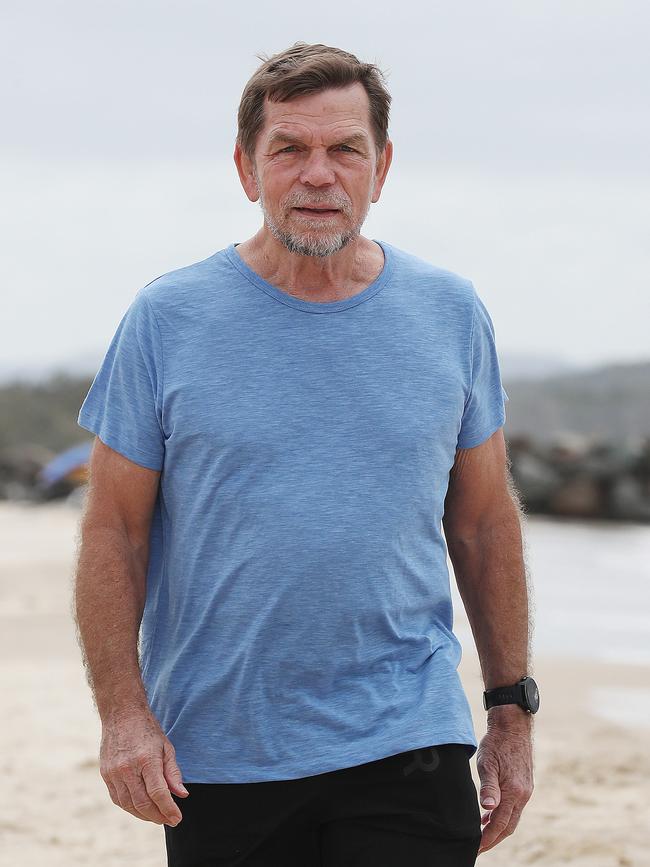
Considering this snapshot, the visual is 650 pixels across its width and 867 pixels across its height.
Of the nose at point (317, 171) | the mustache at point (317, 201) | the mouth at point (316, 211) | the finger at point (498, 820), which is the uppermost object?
the nose at point (317, 171)

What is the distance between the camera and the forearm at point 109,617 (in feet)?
8.34

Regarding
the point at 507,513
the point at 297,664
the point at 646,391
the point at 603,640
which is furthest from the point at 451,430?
the point at 646,391

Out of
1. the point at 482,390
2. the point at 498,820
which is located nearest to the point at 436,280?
the point at 482,390

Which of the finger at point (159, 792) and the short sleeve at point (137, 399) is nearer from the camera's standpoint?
the finger at point (159, 792)

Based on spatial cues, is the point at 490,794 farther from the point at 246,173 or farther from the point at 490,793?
the point at 246,173

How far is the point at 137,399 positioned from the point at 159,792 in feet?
2.30

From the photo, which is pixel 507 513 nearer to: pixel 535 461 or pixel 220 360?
pixel 220 360

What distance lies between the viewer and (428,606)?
2646 millimetres

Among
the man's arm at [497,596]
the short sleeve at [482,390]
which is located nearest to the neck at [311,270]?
the short sleeve at [482,390]

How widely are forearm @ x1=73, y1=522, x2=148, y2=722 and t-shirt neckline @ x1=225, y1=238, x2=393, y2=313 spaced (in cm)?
53

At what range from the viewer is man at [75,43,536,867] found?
2.50m

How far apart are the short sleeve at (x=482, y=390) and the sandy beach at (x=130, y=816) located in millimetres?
2685

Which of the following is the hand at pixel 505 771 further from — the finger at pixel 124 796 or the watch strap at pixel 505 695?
the finger at pixel 124 796

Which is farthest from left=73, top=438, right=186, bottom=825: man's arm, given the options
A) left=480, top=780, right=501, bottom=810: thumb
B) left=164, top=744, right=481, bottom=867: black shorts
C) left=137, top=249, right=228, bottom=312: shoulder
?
left=480, top=780, right=501, bottom=810: thumb
